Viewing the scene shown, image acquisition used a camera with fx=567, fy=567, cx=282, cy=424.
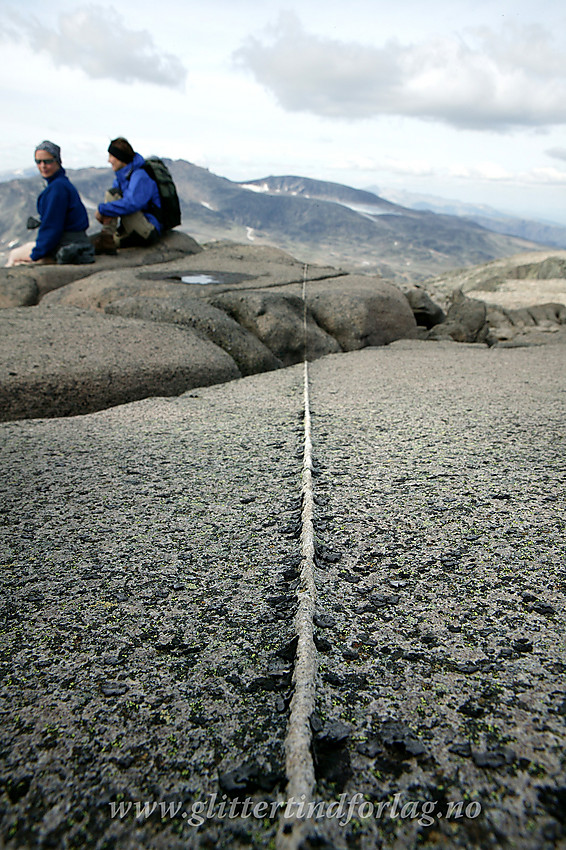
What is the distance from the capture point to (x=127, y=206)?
318 inches

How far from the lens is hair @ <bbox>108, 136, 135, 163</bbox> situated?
25.0ft

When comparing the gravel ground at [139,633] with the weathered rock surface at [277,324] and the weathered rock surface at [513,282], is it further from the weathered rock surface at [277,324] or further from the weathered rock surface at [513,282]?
the weathered rock surface at [513,282]

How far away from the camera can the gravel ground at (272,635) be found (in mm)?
1081

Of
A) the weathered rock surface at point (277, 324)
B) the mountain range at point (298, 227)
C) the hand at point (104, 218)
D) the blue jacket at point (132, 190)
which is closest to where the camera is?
the weathered rock surface at point (277, 324)

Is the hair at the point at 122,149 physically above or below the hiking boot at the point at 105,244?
above

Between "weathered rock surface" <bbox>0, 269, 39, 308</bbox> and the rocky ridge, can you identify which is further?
"weathered rock surface" <bbox>0, 269, 39, 308</bbox>

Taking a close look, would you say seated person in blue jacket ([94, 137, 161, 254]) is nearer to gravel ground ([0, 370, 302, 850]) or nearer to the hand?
the hand

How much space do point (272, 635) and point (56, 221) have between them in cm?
742

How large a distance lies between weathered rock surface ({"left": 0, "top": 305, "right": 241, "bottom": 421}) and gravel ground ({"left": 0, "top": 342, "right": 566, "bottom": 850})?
71cm

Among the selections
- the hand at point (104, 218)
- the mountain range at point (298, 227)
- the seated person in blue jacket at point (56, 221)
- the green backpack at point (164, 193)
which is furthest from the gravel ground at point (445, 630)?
the mountain range at point (298, 227)

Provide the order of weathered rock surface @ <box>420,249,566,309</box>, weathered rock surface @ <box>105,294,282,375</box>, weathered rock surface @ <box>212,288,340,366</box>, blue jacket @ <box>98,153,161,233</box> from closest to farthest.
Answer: weathered rock surface @ <box>105,294,282,375</box> < weathered rock surface @ <box>212,288,340,366</box> < blue jacket @ <box>98,153,161,233</box> < weathered rock surface @ <box>420,249,566,309</box>

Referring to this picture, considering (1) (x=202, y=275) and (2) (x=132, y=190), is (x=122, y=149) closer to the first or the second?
(2) (x=132, y=190)

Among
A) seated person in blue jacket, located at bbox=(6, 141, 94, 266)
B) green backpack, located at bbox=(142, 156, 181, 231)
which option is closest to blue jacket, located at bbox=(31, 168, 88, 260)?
seated person in blue jacket, located at bbox=(6, 141, 94, 266)

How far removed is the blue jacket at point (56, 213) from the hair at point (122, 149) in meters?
0.73
